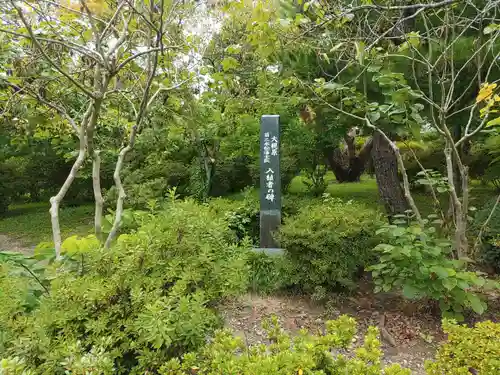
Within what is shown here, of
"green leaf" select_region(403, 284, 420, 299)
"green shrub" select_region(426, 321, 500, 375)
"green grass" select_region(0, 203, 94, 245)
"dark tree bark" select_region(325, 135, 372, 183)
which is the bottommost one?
"green grass" select_region(0, 203, 94, 245)

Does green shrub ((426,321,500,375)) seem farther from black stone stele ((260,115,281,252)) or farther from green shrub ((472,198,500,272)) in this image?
black stone stele ((260,115,281,252))

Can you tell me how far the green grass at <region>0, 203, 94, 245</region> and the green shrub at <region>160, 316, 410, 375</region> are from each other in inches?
259

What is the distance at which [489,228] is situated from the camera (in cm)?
393

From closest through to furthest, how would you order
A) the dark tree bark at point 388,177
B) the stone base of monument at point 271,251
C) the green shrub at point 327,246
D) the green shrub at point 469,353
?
1. the green shrub at point 469,353
2. the green shrub at point 327,246
3. the stone base of monument at point 271,251
4. the dark tree bark at point 388,177

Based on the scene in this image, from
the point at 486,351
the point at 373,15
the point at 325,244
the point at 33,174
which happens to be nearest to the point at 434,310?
the point at 325,244

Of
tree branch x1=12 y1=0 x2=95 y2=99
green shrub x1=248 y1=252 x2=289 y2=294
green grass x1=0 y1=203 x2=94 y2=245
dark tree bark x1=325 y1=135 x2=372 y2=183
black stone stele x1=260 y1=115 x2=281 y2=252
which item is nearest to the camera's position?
tree branch x1=12 y1=0 x2=95 y2=99

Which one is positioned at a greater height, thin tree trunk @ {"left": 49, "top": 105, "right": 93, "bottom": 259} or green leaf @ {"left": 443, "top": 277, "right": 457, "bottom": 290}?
thin tree trunk @ {"left": 49, "top": 105, "right": 93, "bottom": 259}

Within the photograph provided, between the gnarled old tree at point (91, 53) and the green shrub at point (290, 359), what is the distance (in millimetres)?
1191

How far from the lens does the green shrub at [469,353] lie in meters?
1.47

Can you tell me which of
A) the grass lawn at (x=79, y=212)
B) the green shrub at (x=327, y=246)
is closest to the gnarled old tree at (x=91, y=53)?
the green shrub at (x=327, y=246)

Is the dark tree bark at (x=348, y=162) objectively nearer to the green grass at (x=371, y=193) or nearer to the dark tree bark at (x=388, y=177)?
the green grass at (x=371, y=193)

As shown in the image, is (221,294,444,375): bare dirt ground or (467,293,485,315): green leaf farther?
(221,294,444,375): bare dirt ground

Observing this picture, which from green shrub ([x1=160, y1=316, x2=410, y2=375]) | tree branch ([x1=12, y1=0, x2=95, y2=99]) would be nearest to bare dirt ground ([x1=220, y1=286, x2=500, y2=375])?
green shrub ([x1=160, y1=316, x2=410, y2=375])

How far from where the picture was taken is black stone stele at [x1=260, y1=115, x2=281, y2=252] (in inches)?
193
